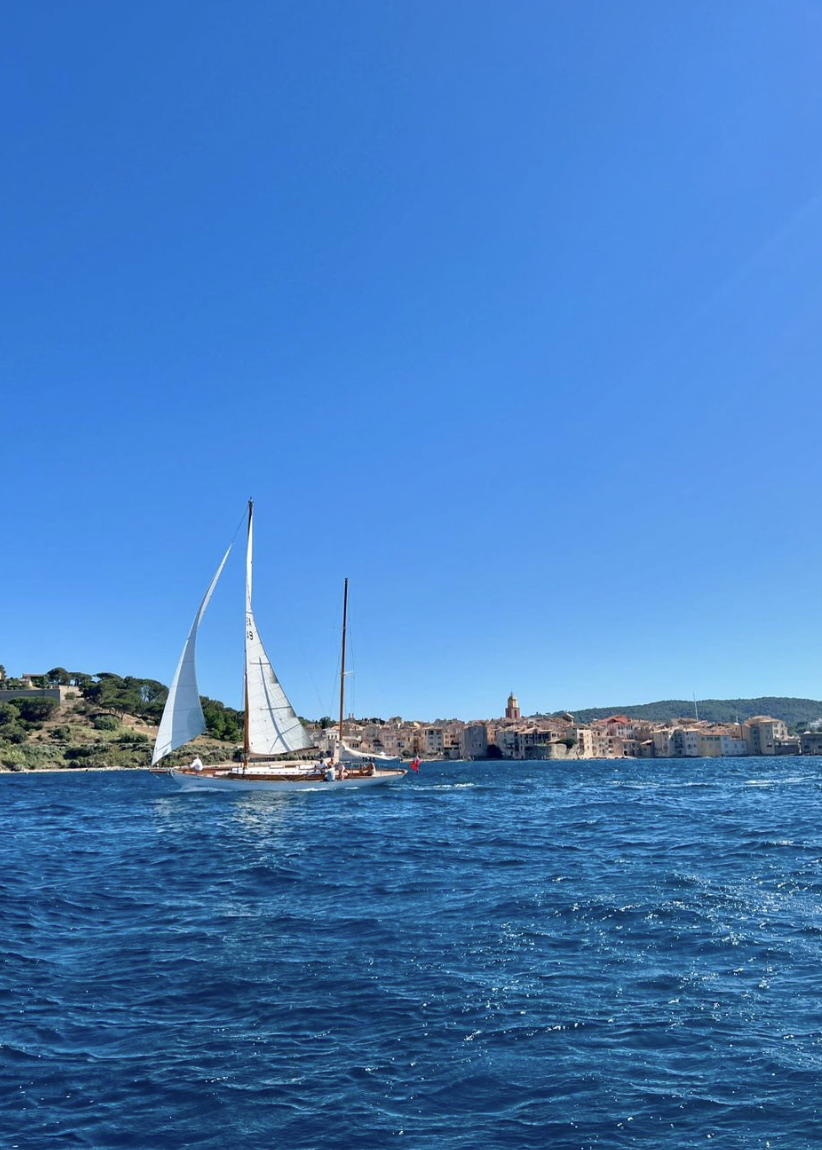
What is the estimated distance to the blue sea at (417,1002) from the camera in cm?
747

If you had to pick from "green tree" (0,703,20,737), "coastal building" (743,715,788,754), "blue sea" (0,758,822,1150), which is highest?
"green tree" (0,703,20,737)

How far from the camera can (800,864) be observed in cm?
2102

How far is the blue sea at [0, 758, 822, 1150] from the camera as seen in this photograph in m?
7.47

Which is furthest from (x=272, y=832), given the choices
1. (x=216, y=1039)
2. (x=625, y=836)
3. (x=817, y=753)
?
(x=817, y=753)

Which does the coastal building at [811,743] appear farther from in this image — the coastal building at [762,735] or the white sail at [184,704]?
the white sail at [184,704]

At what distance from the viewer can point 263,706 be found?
57.2 metres

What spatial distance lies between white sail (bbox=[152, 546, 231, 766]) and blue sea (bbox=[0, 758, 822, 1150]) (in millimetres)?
29519

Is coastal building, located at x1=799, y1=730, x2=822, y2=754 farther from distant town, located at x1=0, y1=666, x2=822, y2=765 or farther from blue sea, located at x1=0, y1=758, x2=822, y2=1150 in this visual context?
blue sea, located at x1=0, y1=758, x2=822, y2=1150

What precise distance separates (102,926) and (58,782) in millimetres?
68047

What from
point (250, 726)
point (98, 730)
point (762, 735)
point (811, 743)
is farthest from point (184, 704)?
point (811, 743)

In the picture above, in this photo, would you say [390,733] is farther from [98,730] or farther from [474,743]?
[98,730]

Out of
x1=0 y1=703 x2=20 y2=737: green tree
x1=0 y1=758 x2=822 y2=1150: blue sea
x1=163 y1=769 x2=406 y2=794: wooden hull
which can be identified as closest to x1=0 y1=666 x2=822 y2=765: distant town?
x1=0 y1=703 x2=20 y2=737: green tree

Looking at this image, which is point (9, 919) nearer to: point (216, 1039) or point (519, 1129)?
point (216, 1039)

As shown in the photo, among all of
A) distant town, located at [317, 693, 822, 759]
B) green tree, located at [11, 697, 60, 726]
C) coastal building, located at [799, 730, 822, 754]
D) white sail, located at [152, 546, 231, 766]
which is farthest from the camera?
coastal building, located at [799, 730, 822, 754]
